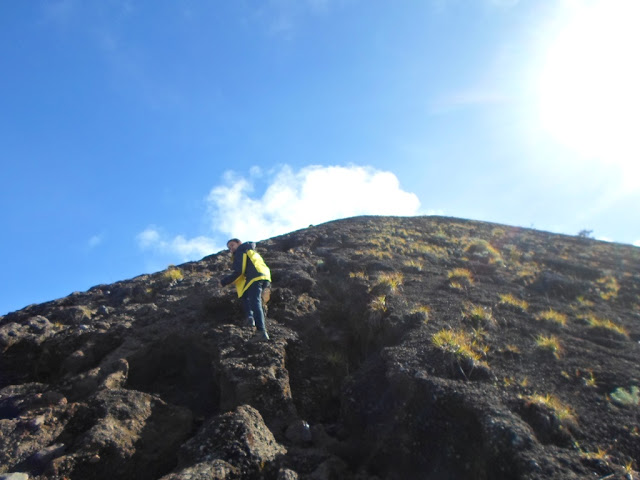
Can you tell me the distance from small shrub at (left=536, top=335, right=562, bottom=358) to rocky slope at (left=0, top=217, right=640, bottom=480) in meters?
0.03

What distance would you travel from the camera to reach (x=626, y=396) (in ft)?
19.8

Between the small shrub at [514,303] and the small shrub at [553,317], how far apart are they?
1.24 ft

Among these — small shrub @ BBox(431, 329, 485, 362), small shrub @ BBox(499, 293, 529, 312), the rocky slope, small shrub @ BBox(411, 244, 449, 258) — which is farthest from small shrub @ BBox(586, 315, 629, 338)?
small shrub @ BBox(411, 244, 449, 258)

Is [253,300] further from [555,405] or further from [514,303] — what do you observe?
[514,303]

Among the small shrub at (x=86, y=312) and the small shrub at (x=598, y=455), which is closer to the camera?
the small shrub at (x=598, y=455)

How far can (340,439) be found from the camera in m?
6.48

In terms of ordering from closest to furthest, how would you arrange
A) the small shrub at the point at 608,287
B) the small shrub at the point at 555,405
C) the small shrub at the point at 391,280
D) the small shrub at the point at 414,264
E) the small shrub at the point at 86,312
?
the small shrub at the point at 555,405 → the small shrub at the point at 391,280 → the small shrub at the point at 86,312 → the small shrub at the point at 608,287 → the small shrub at the point at 414,264

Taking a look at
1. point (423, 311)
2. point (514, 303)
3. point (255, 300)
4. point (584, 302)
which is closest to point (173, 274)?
point (255, 300)

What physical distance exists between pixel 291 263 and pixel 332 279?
4.69ft

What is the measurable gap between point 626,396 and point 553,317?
3189 millimetres

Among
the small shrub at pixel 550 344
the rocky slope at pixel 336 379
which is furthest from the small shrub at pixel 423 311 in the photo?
the small shrub at pixel 550 344

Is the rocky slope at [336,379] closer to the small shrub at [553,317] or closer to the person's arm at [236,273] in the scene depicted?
the small shrub at [553,317]

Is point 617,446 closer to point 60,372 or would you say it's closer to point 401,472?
point 401,472

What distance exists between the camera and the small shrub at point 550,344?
289 inches
